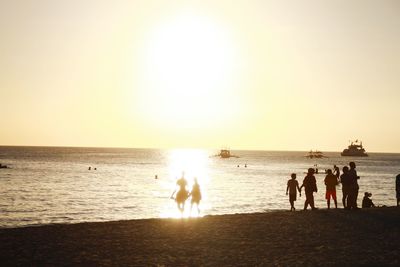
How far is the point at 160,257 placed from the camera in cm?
1302

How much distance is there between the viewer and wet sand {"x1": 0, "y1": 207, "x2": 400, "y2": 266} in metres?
12.7

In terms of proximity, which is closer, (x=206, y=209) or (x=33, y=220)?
(x=33, y=220)

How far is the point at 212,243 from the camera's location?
593 inches

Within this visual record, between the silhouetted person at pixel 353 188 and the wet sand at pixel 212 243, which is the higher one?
the silhouetted person at pixel 353 188

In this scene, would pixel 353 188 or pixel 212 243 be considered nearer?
pixel 212 243

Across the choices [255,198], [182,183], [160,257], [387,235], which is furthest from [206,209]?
[160,257]

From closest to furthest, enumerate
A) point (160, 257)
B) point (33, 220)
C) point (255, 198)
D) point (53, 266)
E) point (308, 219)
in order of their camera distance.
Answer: point (53, 266) → point (160, 257) → point (308, 219) → point (33, 220) → point (255, 198)

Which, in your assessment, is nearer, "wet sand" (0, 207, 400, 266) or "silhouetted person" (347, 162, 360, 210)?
"wet sand" (0, 207, 400, 266)

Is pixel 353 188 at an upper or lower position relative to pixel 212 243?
upper

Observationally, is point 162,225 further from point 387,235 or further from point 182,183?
point 387,235

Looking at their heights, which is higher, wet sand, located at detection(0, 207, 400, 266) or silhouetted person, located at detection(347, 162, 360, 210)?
silhouetted person, located at detection(347, 162, 360, 210)

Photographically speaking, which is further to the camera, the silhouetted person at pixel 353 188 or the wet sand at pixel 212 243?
the silhouetted person at pixel 353 188

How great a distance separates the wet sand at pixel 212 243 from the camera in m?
→ 12.7

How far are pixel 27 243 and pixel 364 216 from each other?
1436 centimetres
